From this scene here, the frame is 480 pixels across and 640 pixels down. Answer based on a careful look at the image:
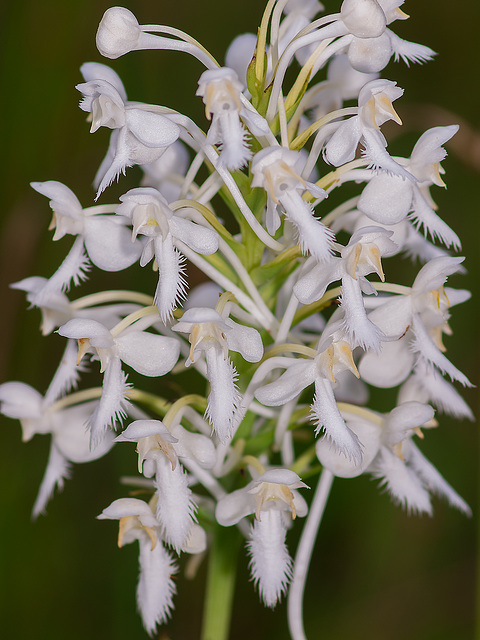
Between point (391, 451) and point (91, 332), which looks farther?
point (391, 451)

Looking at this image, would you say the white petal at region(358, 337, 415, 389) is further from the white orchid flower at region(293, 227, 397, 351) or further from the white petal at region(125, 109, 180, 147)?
the white petal at region(125, 109, 180, 147)

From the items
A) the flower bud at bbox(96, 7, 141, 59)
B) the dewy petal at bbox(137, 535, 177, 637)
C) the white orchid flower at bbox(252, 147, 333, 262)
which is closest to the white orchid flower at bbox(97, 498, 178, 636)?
the dewy petal at bbox(137, 535, 177, 637)

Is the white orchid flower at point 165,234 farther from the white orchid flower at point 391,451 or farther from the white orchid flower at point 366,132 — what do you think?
the white orchid flower at point 391,451

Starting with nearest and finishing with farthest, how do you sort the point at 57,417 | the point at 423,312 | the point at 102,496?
the point at 423,312 → the point at 57,417 → the point at 102,496

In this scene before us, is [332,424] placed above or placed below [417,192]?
below

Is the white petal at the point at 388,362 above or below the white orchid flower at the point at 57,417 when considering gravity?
above

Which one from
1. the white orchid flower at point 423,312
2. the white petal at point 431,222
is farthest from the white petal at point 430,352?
the white petal at point 431,222

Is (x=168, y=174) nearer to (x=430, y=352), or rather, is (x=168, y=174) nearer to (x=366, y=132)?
(x=366, y=132)

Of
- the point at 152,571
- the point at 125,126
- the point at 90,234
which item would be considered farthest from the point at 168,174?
the point at 152,571
